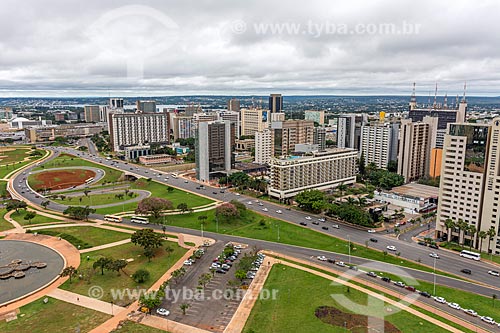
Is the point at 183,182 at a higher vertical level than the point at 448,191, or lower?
lower

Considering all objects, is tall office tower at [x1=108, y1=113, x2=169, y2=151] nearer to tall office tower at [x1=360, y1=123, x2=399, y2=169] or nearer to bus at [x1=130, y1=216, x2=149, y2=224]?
tall office tower at [x1=360, y1=123, x2=399, y2=169]

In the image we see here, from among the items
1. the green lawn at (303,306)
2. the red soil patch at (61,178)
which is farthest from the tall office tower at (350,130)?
the green lawn at (303,306)

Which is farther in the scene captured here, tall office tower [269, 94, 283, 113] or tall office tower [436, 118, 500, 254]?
tall office tower [269, 94, 283, 113]

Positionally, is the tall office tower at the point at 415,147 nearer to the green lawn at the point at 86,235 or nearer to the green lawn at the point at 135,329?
the green lawn at the point at 86,235

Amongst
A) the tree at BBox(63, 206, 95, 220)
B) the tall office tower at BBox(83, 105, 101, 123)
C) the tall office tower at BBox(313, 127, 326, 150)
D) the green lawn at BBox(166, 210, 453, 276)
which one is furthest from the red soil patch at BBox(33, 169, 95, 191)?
the tall office tower at BBox(83, 105, 101, 123)

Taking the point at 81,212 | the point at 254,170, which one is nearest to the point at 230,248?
the point at 81,212

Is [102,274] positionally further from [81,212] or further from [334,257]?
[334,257]
